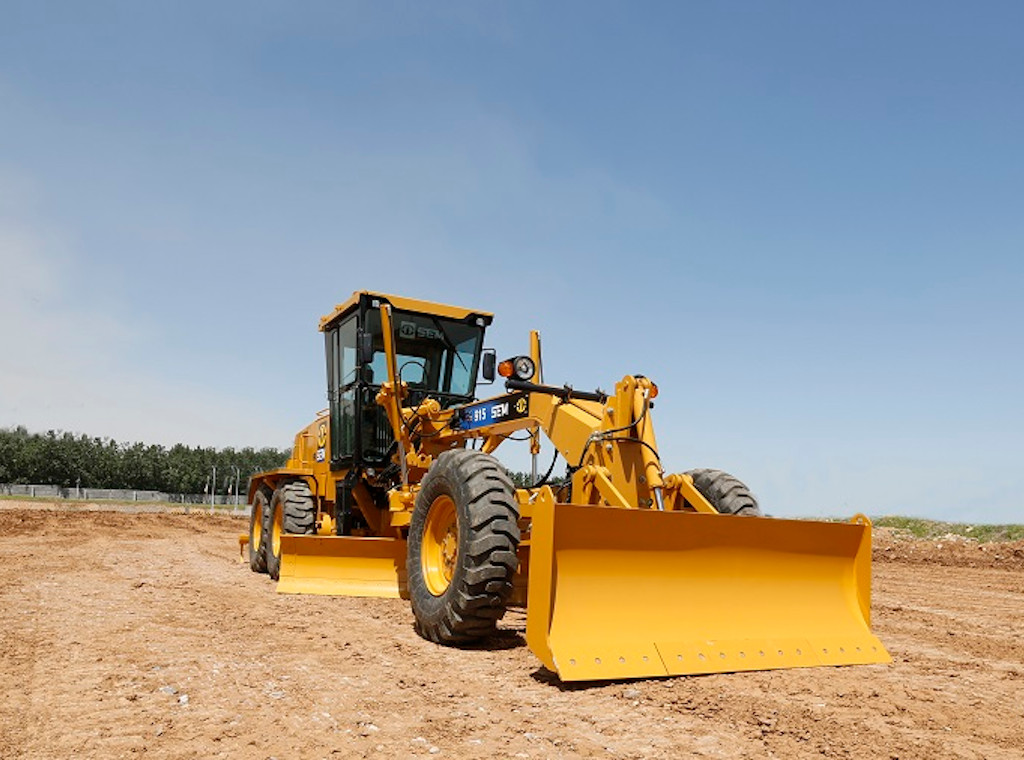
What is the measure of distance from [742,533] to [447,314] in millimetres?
5040

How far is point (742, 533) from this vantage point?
515 cm

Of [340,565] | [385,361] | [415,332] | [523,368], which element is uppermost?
[415,332]

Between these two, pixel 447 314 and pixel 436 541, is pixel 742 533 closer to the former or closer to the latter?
pixel 436 541

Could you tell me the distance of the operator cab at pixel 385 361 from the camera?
8.95m

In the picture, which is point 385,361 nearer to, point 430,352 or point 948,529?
point 430,352

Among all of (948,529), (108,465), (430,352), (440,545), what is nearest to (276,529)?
(430,352)

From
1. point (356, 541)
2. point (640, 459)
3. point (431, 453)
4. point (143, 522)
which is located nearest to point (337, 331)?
point (431, 453)

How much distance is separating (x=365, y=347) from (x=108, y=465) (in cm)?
8151

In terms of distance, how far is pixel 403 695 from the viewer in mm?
4148

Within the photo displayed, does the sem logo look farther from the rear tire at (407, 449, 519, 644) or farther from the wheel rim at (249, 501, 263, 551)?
the wheel rim at (249, 501, 263, 551)

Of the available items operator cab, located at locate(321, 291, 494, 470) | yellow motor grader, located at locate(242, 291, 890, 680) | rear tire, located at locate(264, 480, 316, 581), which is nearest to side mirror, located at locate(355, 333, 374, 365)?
operator cab, located at locate(321, 291, 494, 470)

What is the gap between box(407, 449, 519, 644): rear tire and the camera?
17.2 feet

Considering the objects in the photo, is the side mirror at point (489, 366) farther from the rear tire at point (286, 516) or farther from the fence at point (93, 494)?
the fence at point (93, 494)

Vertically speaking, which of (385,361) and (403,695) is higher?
(385,361)
